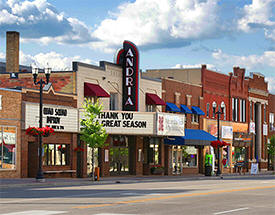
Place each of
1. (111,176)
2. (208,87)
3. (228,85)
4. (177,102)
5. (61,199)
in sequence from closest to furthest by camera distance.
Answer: (61,199) < (111,176) < (177,102) < (208,87) < (228,85)

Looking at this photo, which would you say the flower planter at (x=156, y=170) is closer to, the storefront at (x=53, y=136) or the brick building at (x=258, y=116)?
the storefront at (x=53, y=136)

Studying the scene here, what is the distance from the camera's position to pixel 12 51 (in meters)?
52.6

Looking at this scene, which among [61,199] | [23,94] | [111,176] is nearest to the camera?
[61,199]

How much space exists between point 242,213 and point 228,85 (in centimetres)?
5608

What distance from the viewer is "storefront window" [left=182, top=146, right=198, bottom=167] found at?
63.3m

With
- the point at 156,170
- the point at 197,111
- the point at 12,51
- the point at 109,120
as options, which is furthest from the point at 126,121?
the point at 197,111

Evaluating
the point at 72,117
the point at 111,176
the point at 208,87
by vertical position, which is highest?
the point at 208,87

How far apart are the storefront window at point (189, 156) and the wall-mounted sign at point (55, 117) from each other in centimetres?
1956

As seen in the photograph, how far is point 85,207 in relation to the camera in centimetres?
1944

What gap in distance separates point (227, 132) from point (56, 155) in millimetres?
31426

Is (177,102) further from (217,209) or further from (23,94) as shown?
(217,209)

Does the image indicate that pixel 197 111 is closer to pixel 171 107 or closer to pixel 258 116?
pixel 171 107

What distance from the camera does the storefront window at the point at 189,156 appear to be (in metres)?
63.3

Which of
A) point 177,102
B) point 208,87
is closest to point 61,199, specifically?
point 177,102
